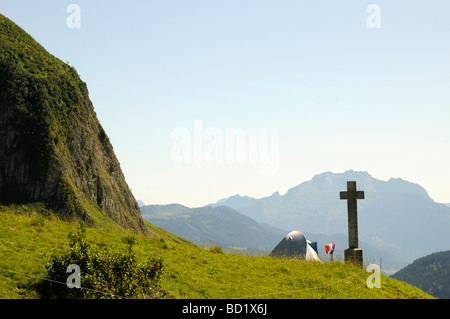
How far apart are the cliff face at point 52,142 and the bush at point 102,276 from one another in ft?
273

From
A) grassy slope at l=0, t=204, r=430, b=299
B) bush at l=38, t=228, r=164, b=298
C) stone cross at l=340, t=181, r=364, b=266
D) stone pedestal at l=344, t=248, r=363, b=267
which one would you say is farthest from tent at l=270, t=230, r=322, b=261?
bush at l=38, t=228, r=164, b=298

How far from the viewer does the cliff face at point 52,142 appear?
9012 cm

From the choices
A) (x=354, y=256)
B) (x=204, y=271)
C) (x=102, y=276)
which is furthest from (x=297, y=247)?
(x=102, y=276)

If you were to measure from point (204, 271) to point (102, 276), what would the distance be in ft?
17.6

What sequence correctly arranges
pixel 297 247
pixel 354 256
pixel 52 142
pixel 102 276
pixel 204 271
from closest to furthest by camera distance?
1. pixel 102 276
2. pixel 204 271
3. pixel 354 256
4. pixel 297 247
5. pixel 52 142

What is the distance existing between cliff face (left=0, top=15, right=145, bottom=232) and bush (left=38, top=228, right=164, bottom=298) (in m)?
83.3

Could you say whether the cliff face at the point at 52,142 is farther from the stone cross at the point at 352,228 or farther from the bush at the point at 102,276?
the bush at the point at 102,276

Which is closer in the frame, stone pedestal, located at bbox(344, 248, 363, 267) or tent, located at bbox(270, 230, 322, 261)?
stone pedestal, located at bbox(344, 248, 363, 267)

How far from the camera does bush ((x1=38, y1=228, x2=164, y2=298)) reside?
37.5 feet

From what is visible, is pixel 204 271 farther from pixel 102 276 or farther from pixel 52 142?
pixel 52 142

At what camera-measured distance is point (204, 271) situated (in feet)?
53.4

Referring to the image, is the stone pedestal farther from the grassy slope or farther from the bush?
the bush
